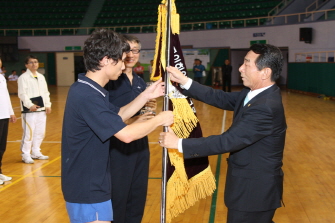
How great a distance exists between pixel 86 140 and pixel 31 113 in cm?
482

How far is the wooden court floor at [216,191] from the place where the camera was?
4242 millimetres

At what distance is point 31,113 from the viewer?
661cm

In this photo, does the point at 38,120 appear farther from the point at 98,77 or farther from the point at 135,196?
the point at 98,77

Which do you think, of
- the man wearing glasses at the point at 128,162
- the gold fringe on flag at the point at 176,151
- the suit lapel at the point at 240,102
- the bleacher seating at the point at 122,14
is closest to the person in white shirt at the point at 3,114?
the man wearing glasses at the point at 128,162

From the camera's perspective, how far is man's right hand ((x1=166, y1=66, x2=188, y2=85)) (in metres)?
2.79

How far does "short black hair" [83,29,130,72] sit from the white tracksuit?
4.59 metres

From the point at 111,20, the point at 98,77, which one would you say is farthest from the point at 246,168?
the point at 111,20

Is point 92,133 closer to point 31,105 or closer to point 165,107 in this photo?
point 165,107

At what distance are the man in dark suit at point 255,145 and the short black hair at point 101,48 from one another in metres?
0.68

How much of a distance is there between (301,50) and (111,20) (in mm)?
12159

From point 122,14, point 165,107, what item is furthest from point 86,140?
point 122,14

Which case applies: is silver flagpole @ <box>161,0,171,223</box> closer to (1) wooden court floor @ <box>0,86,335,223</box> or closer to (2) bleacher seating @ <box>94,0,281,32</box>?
(1) wooden court floor @ <box>0,86,335,223</box>

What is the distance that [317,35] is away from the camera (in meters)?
17.6

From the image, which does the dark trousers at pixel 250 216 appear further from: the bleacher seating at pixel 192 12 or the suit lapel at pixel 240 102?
the bleacher seating at pixel 192 12
